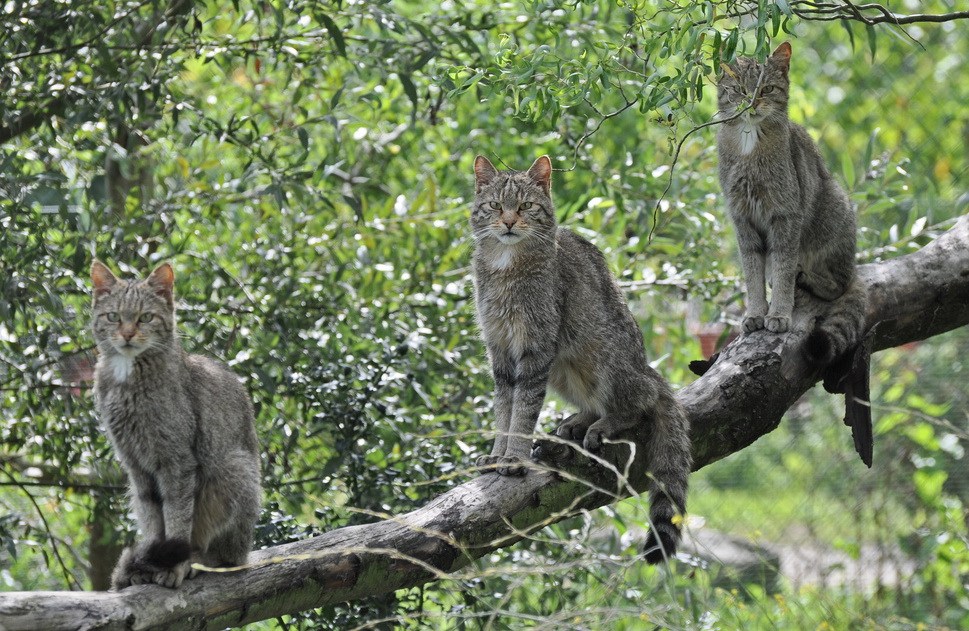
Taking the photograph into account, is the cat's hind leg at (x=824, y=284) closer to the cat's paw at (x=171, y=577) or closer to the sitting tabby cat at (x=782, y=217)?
the sitting tabby cat at (x=782, y=217)

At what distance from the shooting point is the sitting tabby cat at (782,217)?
413 cm

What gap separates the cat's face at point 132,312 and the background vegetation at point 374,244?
46 centimetres

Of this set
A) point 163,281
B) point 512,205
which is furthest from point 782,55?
point 163,281

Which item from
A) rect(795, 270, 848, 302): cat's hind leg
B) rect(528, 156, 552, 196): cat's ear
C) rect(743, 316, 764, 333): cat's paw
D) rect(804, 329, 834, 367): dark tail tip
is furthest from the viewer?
rect(795, 270, 848, 302): cat's hind leg

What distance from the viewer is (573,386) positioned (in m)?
3.79

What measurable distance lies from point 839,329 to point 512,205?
1.41 meters

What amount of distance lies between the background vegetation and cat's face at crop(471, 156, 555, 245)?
0.34m

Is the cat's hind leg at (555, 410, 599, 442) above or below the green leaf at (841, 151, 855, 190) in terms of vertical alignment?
below

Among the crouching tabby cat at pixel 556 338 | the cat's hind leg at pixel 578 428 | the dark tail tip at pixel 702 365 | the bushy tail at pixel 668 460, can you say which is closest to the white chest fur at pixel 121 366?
the crouching tabby cat at pixel 556 338

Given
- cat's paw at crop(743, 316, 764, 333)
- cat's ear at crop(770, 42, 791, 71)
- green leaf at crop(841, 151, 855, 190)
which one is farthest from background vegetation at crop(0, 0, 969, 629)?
cat's paw at crop(743, 316, 764, 333)

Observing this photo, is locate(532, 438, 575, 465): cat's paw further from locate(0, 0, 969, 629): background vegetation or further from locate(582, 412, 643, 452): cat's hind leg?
locate(0, 0, 969, 629): background vegetation

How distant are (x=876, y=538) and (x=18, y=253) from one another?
4.85 meters

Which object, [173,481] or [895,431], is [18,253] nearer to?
[173,481]

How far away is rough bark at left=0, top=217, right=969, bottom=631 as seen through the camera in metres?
2.80
